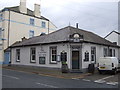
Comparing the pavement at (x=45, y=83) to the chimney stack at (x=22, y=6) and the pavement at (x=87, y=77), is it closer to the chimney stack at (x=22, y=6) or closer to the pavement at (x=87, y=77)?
the pavement at (x=87, y=77)

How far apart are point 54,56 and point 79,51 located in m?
3.23

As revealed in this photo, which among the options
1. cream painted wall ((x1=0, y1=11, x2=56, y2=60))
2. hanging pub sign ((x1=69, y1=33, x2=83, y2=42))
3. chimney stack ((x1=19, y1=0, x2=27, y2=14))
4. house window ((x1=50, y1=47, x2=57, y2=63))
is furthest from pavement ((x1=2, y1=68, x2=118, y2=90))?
chimney stack ((x1=19, y1=0, x2=27, y2=14))

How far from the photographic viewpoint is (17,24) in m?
32.2

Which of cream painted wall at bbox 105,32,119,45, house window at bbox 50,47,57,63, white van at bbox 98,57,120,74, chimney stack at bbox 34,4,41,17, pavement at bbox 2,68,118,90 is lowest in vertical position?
pavement at bbox 2,68,118,90

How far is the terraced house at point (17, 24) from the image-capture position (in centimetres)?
3041

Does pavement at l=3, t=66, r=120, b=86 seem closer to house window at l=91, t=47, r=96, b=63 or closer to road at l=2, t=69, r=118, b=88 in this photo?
road at l=2, t=69, r=118, b=88

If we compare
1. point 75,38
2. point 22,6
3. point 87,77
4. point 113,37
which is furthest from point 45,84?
point 113,37

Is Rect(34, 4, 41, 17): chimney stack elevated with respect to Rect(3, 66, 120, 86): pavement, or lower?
elevated

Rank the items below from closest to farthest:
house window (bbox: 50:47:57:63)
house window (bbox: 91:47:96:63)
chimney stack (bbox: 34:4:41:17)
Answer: house window (bbox: 50:47:57:63)
house window (bbox: 91:47:96:63)
chimney stack (bbox: 34:4:41:17)

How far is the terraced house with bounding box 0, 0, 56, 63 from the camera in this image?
30406 mm

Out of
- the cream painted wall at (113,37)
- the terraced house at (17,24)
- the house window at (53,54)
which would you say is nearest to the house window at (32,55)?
the house window at (53,54)

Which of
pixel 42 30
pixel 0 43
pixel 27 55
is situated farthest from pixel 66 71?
pixel 42 30

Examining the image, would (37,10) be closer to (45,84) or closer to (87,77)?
(87,77)

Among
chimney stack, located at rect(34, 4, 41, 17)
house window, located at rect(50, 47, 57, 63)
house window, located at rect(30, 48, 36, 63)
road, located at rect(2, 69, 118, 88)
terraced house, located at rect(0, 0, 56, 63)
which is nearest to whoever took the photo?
road, located at rect(2, 69, 118, 88)
